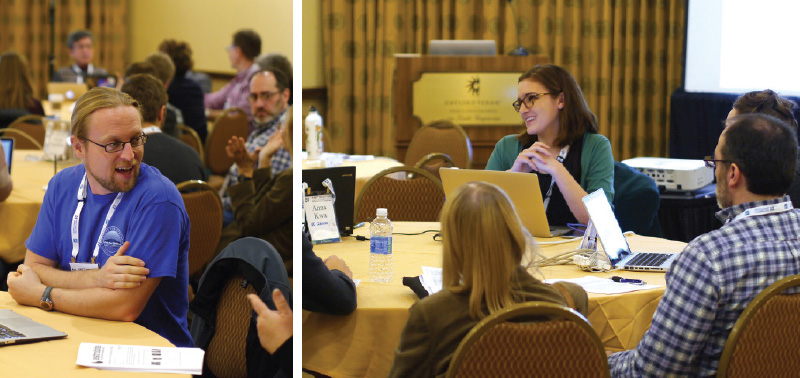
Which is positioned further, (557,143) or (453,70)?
(453,70)

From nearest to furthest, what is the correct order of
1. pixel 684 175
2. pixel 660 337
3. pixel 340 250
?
pixel 660 337 → pixel 340 250 → pixel 684 175

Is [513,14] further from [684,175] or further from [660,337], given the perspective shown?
[660,337]

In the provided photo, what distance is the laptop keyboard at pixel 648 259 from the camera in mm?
2430

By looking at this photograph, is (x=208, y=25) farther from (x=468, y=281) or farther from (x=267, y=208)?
(x=468, y=281)

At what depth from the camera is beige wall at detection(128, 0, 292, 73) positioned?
7.59 m

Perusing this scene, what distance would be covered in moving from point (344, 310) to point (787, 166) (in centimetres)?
114

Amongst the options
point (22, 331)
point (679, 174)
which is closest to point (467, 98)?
point (679, 174)

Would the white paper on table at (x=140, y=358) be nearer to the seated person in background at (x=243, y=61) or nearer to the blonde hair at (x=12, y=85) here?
the seated person in background at (x=243, y=61)

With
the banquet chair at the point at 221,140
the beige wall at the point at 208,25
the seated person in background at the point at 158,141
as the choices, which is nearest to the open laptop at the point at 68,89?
the beige wall at the point at 208,25

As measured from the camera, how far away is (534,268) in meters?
1.76

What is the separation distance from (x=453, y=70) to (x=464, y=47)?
180 mm

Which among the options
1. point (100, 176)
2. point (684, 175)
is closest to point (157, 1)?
point (684, 175)

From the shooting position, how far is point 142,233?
2.12 m

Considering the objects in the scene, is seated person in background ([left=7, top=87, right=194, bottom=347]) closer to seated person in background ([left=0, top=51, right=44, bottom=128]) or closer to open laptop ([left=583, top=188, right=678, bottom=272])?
open laptop ([left=583, top=188, right=678, bottom=272])
